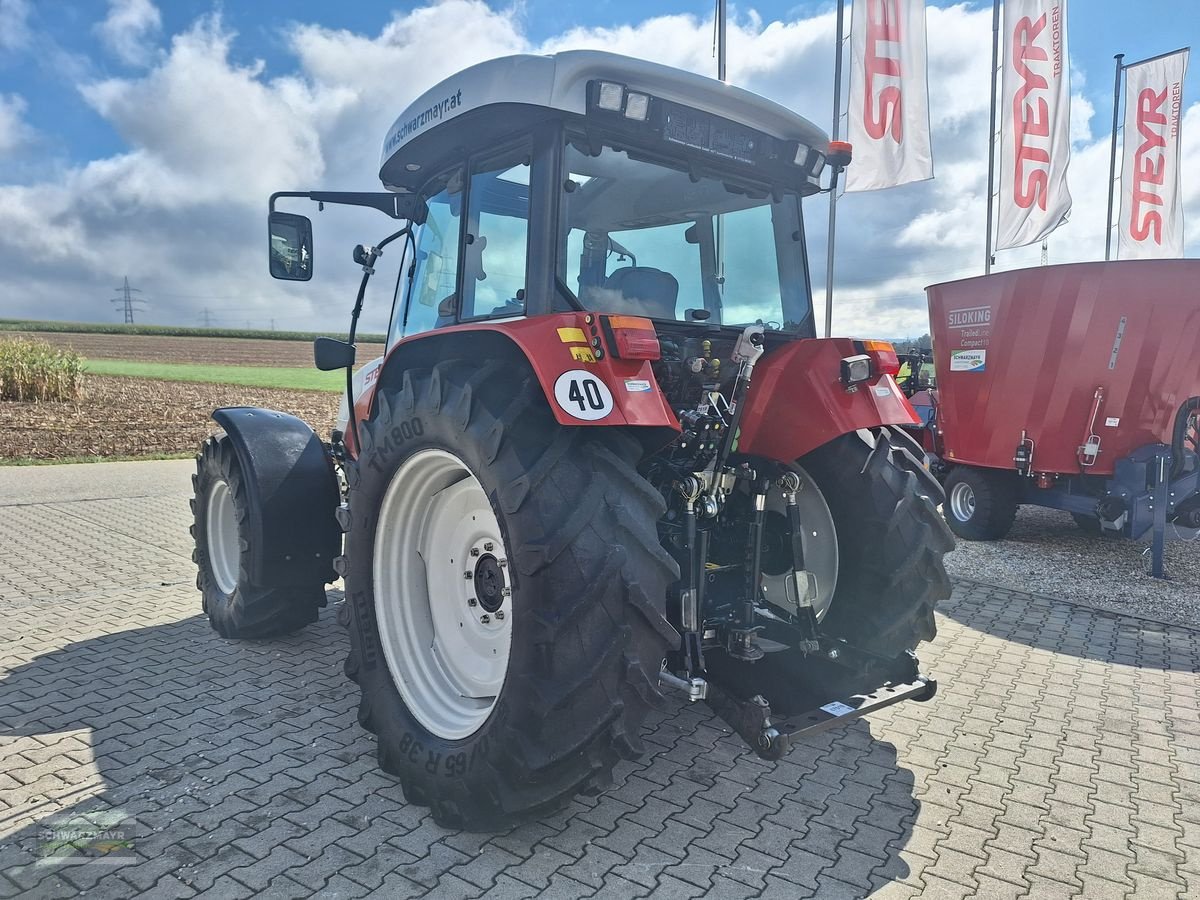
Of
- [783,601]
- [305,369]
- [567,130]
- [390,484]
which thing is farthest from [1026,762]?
[305,369]

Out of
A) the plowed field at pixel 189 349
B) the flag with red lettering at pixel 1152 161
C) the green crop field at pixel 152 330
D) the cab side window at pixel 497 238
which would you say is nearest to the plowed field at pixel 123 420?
the cab side window at pixel 497 238

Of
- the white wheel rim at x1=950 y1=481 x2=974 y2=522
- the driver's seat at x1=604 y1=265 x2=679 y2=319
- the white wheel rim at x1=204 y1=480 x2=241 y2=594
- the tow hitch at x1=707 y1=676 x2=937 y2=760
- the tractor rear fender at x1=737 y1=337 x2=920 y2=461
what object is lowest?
the white wheel rim at x1=950 y1=481 x2=974 y2=522

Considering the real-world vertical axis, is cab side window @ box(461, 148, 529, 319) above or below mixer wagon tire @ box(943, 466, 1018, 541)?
above

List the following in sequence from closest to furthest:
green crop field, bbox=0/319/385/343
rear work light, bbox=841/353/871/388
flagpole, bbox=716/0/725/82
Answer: rear work light, bbox=841/353/871/388, flagpole, bbox=716/0/725/82, green crop field, bbox=0/319/385/343

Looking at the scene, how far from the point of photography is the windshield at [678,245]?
2.90 meters

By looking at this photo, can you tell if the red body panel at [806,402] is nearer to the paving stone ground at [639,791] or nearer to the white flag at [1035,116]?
the paving stone ground at [639,791]

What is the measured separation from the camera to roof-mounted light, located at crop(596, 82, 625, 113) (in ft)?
8.61

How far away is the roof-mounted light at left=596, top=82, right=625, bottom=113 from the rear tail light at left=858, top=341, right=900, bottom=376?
51.1 inches

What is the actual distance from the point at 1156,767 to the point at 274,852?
3.25m

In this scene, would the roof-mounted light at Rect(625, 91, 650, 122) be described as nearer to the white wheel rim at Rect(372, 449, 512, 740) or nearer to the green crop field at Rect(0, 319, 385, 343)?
the white wheel rim at Rect(372, 449, 512, 740)

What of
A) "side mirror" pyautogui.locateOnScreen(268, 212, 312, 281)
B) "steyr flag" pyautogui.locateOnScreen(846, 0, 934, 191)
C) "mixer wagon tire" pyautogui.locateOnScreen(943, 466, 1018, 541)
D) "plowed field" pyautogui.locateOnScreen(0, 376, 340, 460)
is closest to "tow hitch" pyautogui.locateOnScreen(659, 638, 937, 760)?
"side mirror" pyautogui.locateOnScreen(268, 212, 312, 281)

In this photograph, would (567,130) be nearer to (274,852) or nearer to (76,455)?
(274,852)

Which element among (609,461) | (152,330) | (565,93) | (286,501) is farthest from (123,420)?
(152,330)

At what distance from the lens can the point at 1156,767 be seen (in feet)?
10.4
